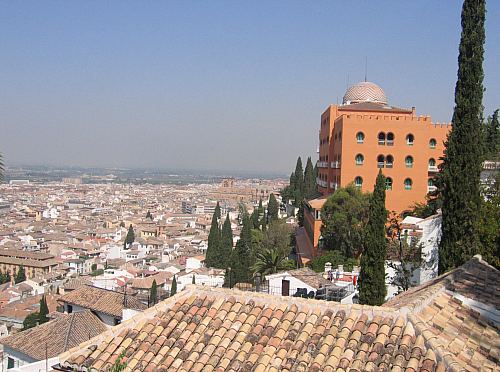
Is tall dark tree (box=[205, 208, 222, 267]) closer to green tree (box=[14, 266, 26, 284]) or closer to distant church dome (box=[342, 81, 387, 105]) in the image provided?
distant church dome (box=[342, 81, 387, 105])

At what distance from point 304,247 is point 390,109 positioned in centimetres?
1075

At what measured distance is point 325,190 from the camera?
34.8 meters

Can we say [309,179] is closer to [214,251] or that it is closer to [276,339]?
[214,251]

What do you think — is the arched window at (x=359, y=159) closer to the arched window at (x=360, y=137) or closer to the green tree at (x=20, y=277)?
the arched window at (x=360, y=137)

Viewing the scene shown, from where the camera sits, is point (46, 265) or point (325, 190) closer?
point (325, 190)

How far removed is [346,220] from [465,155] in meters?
12.3

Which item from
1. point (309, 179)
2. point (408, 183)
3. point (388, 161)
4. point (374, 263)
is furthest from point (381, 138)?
point (309, 179)

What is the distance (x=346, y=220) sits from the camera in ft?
84.8

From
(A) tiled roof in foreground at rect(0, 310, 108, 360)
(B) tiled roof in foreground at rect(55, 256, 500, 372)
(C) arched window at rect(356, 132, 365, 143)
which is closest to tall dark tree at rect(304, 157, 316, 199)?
(C) arched window at rect(356, 132, 365, 143)

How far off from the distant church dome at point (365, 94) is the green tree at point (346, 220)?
37.2ft

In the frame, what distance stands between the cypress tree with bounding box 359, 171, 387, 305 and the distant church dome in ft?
71.0

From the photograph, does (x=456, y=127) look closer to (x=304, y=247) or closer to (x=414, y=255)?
(x=414, y=255)

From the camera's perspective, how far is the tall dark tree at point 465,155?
13344mm

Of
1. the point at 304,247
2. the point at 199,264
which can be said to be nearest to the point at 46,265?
the point at 199,264
